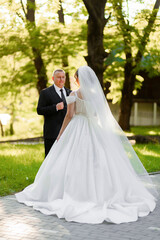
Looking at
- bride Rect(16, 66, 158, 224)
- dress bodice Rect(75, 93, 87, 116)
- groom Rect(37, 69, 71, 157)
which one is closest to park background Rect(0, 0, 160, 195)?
groom Rect(37, 69, 71, 157)

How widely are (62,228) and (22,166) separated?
5641 millimetres

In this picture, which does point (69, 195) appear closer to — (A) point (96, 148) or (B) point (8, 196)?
(A) point (96, 148)

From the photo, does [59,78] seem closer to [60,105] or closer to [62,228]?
[60,105]

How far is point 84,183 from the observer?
22.3ft

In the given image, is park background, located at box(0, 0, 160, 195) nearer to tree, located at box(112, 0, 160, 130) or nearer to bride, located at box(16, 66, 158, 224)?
tree, located at box(112, 0, 160, 130)

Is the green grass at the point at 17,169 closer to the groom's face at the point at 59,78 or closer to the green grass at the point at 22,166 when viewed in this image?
the green grass at the point at 22,166

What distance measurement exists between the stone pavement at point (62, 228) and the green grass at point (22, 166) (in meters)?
1.97

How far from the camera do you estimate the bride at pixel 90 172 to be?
261 inches

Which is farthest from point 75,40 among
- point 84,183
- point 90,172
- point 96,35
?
point 84,183

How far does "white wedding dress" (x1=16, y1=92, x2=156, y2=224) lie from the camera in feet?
21.3

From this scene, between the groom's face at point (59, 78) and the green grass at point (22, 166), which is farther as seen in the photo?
the green grass at point (22, 166)

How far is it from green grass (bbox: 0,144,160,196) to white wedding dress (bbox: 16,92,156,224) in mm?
1347

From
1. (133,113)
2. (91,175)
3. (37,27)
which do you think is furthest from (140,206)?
(133,113)

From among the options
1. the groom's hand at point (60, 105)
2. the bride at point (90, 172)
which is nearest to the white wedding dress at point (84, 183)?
the bride at point (90, 172)
